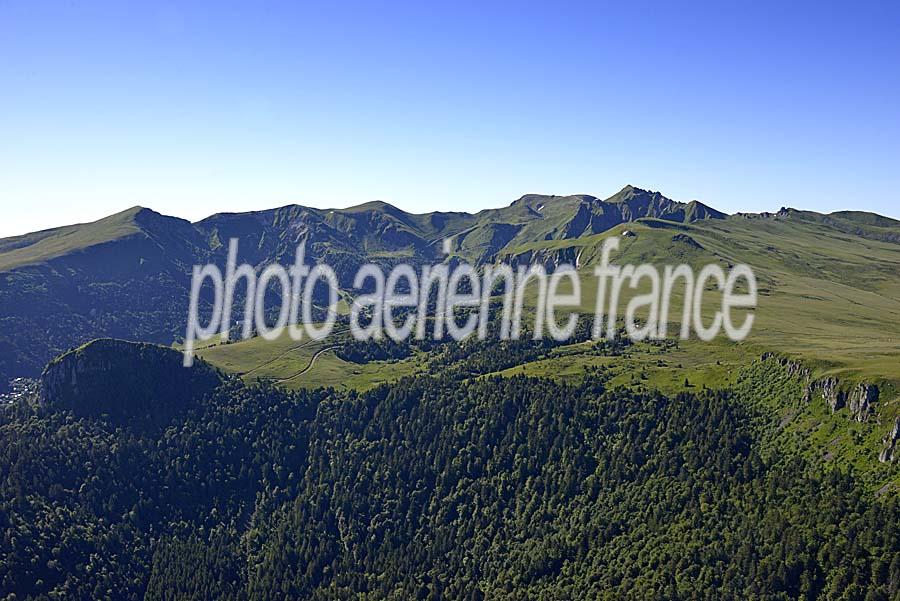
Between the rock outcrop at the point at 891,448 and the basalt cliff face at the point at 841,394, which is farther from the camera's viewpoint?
the basalt cliff face at the point at 841,394

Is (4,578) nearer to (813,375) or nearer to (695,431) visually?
(695,431)

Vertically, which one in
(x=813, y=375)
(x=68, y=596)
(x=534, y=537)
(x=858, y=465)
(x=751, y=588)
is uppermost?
(x=813, y=375)

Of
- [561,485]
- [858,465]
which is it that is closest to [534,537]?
[561,485]

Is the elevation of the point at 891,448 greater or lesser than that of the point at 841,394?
lesser

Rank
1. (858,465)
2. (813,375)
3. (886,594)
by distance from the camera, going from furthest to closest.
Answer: (813,375) → (858,465) → (886,594)

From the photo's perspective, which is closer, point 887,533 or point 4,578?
point 887,533

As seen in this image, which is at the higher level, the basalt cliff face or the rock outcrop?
the basalt cliff face

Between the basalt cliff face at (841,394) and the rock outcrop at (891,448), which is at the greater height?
the basalt cliff face at (841,394)

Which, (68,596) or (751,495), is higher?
(751,495)

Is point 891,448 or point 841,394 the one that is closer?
point 891,448

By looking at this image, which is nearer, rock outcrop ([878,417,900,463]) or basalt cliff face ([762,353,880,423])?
rock outcrop ([878,417,900,463])

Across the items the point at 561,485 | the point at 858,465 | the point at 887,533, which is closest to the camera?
the point at 887,533
